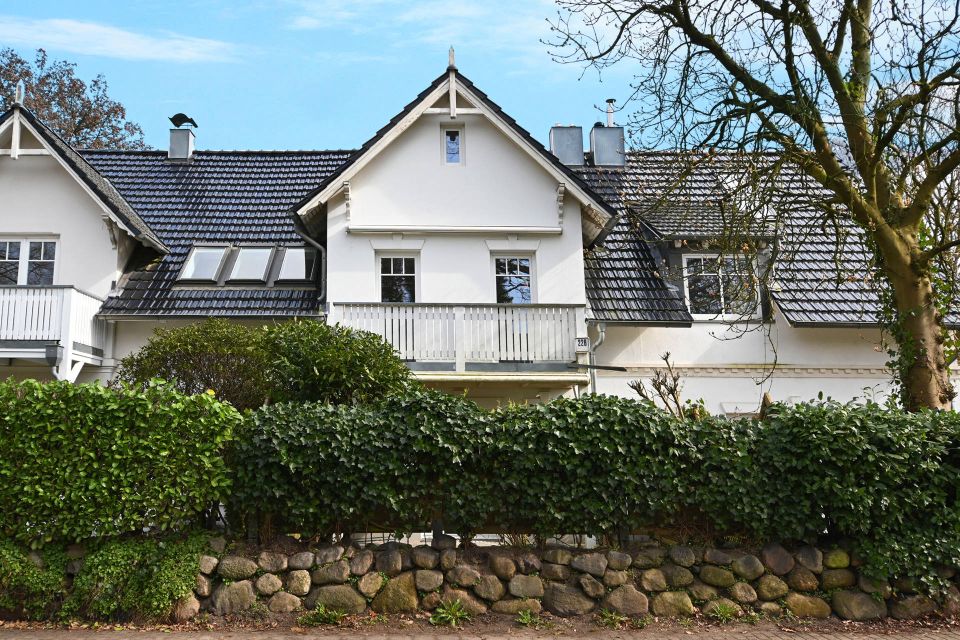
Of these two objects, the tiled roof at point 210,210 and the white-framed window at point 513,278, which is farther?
the white-framed window at point 513,278

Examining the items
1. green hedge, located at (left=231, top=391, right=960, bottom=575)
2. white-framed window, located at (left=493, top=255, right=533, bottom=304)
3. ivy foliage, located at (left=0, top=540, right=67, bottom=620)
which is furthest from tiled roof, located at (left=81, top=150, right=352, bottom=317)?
ivy foliage, located at (left=0, top=540, right=67, bottom=620)

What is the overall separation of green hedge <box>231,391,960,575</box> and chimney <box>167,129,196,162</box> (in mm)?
13945

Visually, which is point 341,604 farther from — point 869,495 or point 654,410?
point 869,495

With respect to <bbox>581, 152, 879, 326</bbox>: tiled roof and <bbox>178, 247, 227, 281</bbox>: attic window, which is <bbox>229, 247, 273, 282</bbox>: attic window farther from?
<bbox>581, 152, 879, 326</bbox>: tiled roof

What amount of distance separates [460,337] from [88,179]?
8.05m

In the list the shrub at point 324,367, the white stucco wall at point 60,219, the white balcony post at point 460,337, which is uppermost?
the white stucco wall at point 60,219

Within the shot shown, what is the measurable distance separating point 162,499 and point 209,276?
346 inches

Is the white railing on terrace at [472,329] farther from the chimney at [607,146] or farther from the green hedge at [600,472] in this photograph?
the chimney at [607,146]

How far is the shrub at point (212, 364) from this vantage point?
1123 centimetres

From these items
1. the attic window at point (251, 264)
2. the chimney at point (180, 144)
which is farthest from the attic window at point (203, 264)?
the chimney at point (180, 144)

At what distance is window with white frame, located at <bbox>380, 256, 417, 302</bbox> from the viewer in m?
16.3

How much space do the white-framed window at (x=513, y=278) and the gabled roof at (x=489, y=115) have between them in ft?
5.70

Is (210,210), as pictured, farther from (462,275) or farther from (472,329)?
(472,329)

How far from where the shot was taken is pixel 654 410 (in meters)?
9.21
